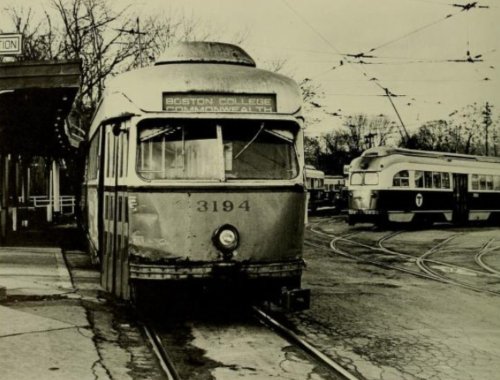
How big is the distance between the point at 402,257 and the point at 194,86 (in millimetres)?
11205

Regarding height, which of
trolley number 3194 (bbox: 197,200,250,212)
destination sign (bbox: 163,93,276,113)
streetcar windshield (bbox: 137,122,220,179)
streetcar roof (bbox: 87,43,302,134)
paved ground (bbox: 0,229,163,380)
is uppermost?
streetcar roof (bbox: 87,43,302,134)

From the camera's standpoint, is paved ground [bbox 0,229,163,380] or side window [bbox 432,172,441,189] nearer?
paved ground [bbox 0,229,163,380]

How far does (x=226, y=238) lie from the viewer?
26.8ft

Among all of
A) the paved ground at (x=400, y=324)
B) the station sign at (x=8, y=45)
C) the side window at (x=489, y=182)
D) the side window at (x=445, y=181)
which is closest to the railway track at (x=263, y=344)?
the paved ground at (x=400, y=324)

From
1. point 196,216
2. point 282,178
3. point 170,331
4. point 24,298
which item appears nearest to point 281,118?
point 282,178

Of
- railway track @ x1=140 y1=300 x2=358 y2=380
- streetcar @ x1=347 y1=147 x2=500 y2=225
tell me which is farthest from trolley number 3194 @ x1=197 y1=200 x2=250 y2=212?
streetcar @ x1=347 y1=147 x2=500 y2=225

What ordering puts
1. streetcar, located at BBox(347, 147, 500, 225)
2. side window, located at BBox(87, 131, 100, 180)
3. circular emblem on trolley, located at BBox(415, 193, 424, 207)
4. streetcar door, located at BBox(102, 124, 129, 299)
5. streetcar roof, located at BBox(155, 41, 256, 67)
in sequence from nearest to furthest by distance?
streetcar door, located at BBox(102, 124, 129, 299)
streetcar roof, located at BBox(155, 41, 256, 67)
side window, located at BBox(87, 131, 100, 180)
streetcar, located at BBox(347, 147, 500, 225)
circular emblem on trolley, located at BBox(415, 193, 424, 207)

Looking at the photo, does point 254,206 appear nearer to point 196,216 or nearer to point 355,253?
point 196,216

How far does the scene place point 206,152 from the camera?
8.25 m

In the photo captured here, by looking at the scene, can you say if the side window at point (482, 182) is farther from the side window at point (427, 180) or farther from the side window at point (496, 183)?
the side window at point (427, 180)

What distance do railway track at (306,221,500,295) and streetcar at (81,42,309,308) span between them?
5438 mm

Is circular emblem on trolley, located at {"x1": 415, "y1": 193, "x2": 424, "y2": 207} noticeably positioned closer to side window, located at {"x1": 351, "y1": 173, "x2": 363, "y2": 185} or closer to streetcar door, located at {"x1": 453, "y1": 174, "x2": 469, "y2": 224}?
streetcar door, located at {"x1": 453, "y1": 174, "x2": 469, "y2": 224}

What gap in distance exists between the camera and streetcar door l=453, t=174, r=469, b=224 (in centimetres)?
3120

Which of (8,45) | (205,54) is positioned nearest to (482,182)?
(205,54)
